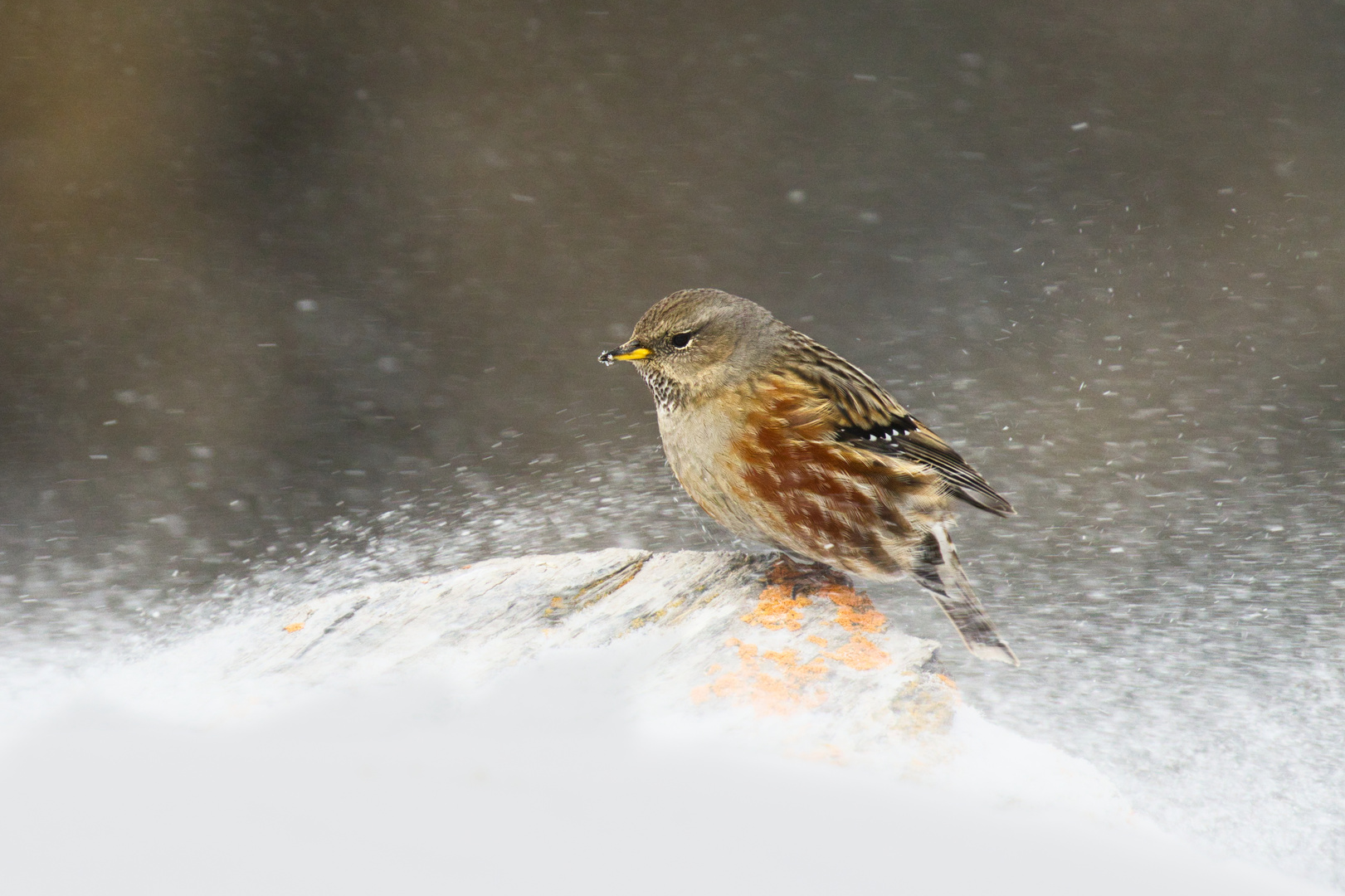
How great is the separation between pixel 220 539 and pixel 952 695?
5.23 meters

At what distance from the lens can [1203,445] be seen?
7824 mm

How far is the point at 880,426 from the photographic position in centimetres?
406

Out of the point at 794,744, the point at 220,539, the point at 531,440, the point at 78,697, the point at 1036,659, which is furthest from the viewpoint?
the point at 531,440

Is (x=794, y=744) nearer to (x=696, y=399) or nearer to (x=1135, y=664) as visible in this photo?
(x=696, y=399)

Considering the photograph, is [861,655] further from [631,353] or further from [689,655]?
[631,353]

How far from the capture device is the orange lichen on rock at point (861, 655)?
3625mm

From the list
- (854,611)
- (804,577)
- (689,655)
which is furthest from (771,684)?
(804,577)

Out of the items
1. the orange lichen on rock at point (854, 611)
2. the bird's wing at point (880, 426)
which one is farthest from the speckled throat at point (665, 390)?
the orange lichen on rock at point (854, 611)

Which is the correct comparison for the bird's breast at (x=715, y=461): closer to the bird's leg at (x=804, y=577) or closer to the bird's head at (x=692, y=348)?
the bird's head at (x=692, y=348)

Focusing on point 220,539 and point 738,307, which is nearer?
point 738,307

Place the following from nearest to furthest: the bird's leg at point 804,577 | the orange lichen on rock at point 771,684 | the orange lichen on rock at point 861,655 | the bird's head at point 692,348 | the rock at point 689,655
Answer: the rock at point 689,655, the orange lichen on rock at point 771,684, the orange lichen on rock at point 861,655, the bird's head at point 692,348, the bird's leg at point 804,577

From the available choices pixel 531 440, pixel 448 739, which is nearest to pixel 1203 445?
pixel 531 440

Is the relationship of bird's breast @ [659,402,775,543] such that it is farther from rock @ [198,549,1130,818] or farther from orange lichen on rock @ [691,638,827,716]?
orange lichen on rock @ [691,638,827,716]

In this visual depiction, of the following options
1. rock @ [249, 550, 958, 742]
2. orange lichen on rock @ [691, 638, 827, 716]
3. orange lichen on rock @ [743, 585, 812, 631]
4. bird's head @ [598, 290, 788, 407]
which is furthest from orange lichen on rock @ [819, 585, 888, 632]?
bird's head @ [598, 290, 788, 407]
